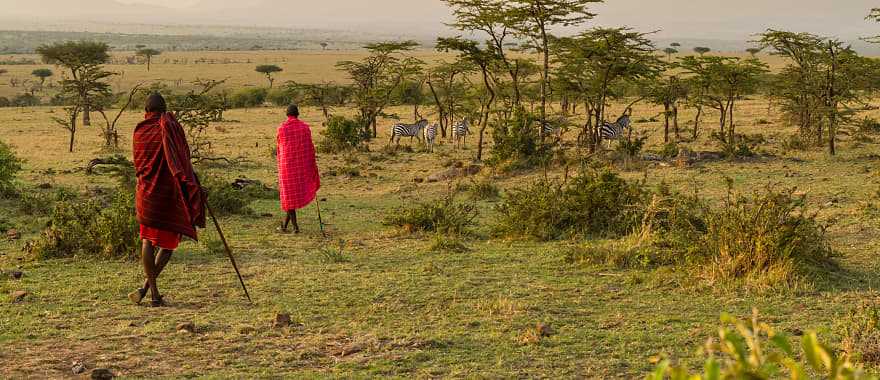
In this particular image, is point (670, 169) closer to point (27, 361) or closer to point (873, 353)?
point (873, 353)

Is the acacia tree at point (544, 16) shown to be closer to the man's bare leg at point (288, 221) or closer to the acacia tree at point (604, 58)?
the acacia tree at point (604, 58)

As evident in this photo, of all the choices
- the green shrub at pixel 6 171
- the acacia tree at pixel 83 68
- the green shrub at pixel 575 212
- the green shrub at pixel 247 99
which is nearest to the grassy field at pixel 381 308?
the green shrub at pixel 575 212

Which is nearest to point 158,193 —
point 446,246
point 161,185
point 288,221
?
point 161,185

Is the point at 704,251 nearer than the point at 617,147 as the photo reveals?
Yes

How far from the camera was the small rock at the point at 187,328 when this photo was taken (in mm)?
5445

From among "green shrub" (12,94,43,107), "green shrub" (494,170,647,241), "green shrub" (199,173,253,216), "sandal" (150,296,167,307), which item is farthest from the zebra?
"green shrub" (12,94,43,107)

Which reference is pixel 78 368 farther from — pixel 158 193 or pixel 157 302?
pixel 158 193

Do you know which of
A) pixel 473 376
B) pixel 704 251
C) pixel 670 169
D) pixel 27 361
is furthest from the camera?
pixel 670 169

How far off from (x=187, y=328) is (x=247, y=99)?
31.8 m

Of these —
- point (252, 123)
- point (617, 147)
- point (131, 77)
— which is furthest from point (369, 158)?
point (131, 77)

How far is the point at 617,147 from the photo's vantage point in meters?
16.0

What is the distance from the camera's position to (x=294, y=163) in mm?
9445

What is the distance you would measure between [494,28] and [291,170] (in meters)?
9.42

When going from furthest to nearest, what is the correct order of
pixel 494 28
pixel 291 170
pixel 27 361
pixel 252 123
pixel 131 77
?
pixel 131 77
pixel 252 123
pixel 494 28
pixel 291 170
pixel 27 361
